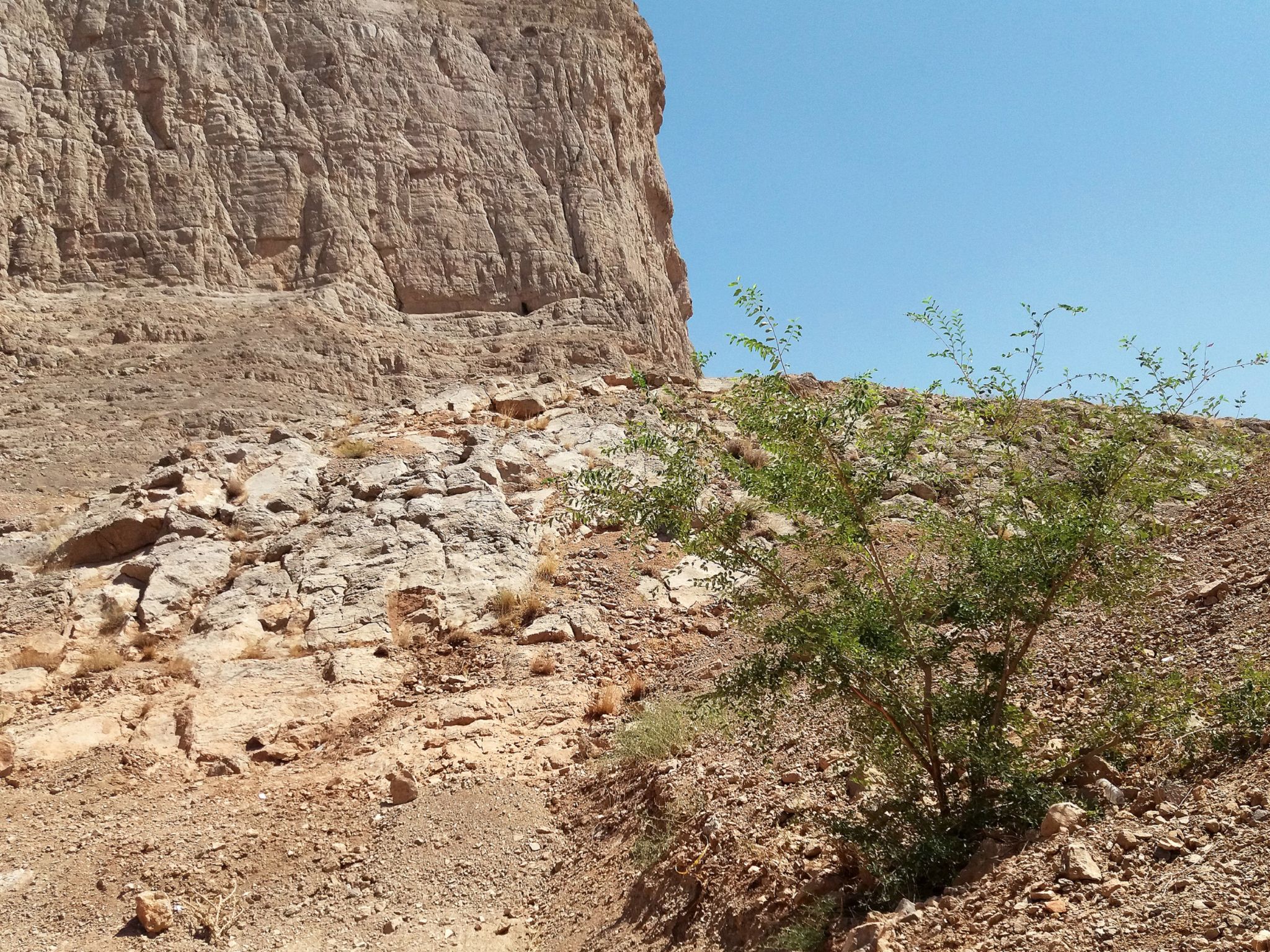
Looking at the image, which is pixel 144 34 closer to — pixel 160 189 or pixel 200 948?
pixel 160 189

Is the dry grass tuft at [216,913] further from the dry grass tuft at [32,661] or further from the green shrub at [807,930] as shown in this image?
the green shrub at [807,930]

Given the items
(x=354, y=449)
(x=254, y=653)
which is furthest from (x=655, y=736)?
(x=354, y=449)

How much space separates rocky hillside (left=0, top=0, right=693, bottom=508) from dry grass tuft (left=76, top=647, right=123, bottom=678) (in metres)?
6.41

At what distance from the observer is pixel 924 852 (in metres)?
4.59

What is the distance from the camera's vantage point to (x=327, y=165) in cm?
1958

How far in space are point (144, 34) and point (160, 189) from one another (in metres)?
3.73

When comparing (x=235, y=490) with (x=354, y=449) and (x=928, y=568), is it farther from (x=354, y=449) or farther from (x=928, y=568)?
(x=928, y=568)

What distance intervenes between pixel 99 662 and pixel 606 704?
4.65 m

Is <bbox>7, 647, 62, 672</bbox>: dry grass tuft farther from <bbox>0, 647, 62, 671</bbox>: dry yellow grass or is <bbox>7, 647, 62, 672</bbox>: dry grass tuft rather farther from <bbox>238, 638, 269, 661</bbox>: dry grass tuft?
<bbox>238, 638, 269, 661</bbox>: dry grass tuft

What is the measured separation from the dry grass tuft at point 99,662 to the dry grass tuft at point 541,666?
3.79 m

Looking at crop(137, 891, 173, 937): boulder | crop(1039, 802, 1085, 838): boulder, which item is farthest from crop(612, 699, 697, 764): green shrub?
crop(1039, 802, 1085, 838): boulder

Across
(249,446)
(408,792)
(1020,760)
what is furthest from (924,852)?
(249,446)

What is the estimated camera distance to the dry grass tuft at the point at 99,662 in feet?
28.8

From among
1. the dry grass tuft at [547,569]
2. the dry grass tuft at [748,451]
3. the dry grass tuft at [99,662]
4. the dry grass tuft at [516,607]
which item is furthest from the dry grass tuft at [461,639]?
the dry grass tuft at [748,451]
